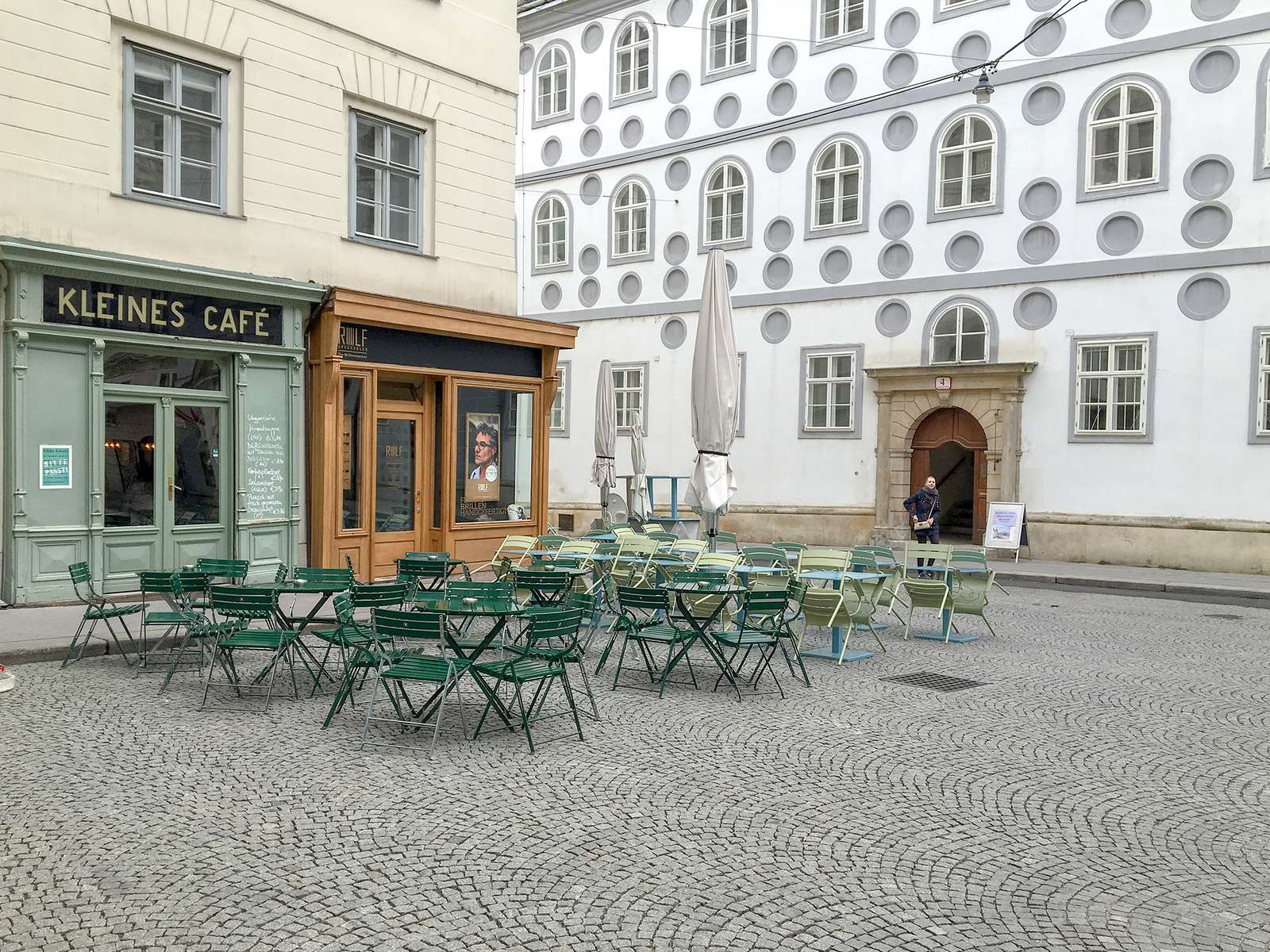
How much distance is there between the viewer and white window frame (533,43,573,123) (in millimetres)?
27078

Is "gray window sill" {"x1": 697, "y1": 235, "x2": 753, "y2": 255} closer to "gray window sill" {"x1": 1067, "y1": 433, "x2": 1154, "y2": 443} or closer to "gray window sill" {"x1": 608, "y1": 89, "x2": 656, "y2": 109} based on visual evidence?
"gray window sill" {"x1": 608, "y1": 89, "x2": 656, "y2": 109}

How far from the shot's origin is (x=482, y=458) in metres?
15.3

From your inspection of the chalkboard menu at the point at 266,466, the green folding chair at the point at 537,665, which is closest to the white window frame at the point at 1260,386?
the green folding chair at the point at 537,665

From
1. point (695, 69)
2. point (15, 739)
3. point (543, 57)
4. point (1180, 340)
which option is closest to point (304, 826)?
point (15, 739)

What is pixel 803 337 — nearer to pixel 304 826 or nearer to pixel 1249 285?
pixel 1249 285

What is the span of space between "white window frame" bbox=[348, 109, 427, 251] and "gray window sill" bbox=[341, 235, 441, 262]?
0.03 ft

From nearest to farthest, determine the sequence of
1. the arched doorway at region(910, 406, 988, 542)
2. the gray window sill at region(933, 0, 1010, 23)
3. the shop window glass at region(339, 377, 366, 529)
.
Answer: the shop window glass at region(339, 377, 366, 529) < the gray window sill at region(933, 0, 1010, 23) < the arched doorway at region(910, 406, 988, 542)

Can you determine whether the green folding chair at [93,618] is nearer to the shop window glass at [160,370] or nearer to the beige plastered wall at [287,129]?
the shop window glass at [160,370]

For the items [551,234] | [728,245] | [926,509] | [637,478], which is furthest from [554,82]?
[926,509]

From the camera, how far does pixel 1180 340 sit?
18438mm

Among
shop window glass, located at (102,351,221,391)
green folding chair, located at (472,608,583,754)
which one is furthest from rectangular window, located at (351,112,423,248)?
green folding chair, located at (472,608,583,754)

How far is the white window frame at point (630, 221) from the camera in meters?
25.5

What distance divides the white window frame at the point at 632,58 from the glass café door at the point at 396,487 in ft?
46.3

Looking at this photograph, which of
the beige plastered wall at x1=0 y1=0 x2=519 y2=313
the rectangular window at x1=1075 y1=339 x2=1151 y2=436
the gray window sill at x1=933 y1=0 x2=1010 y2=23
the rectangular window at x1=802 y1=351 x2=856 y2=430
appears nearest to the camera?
the beige plastered wall at x1=0 y1=0 x2=519 y2=313
